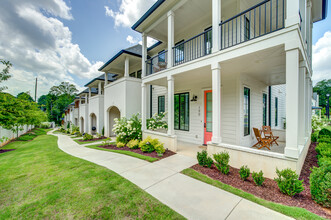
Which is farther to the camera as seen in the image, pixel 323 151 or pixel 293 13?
pixel 323 151

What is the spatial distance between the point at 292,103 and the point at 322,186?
1557mm

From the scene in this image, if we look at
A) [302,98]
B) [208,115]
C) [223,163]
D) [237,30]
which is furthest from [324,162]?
[237,30]

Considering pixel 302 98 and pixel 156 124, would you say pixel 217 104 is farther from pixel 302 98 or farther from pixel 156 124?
pixel 156 124

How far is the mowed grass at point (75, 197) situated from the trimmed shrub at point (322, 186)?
2.41m

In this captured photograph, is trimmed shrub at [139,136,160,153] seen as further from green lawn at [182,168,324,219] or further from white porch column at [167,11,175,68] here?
white porch column at [167,11,175,68]

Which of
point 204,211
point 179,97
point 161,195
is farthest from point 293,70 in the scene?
point 179,97

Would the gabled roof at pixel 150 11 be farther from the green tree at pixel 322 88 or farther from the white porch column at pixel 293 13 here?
the green tree at pixel 322 88

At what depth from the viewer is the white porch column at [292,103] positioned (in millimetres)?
2795

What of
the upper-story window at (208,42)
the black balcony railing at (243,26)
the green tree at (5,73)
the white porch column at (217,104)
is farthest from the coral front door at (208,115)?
the green tree at (5,73)

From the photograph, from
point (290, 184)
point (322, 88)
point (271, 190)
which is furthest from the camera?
point (322, 88)

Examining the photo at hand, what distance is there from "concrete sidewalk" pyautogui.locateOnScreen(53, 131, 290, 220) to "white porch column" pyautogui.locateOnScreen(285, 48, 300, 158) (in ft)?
4.87

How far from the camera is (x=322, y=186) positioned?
220 cm

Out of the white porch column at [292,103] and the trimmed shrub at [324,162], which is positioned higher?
the white porch column at [292,103]

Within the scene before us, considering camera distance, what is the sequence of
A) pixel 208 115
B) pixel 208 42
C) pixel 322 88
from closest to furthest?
pixel 208 42
pixel 208 115
pixel 322 88
